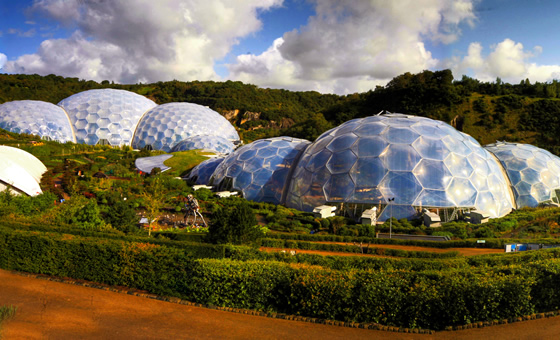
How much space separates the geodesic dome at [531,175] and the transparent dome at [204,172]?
23.9 meters

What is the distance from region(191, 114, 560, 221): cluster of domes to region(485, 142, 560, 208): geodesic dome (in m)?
0.06

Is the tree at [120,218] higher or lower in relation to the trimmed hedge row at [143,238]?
higher

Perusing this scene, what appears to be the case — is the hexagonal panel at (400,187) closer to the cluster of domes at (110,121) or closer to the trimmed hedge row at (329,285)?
the trimmed hedge row at (329,285)

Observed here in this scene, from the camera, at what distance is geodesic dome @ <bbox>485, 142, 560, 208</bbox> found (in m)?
27.1

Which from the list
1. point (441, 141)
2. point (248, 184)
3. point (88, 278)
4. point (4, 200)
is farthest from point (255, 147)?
point (88, 278)

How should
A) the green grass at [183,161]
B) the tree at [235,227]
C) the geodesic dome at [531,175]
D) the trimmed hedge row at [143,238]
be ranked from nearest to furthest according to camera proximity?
1. the trimmed hedge row at [143,238]
2. the tree at [235,227]
3. the geodesic dome at [531,175]
4. the green grass at [183,161]

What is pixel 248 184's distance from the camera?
2817 cm

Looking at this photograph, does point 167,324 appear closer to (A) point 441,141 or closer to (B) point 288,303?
(B) point 288,303

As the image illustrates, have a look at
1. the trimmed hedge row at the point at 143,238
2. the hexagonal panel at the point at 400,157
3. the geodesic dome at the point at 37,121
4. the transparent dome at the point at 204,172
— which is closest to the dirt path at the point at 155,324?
the trimmed hedge row at the point at 143,238

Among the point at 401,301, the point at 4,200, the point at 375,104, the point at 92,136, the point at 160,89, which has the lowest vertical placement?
the point at 401,301

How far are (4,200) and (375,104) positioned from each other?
55906 mm

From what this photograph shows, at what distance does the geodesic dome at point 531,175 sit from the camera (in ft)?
89.0

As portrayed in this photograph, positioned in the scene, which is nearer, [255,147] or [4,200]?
[4,200]

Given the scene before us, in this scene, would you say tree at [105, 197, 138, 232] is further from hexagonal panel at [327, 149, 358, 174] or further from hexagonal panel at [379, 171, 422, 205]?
hexagonal panel at [379, 171, 422, 205]
